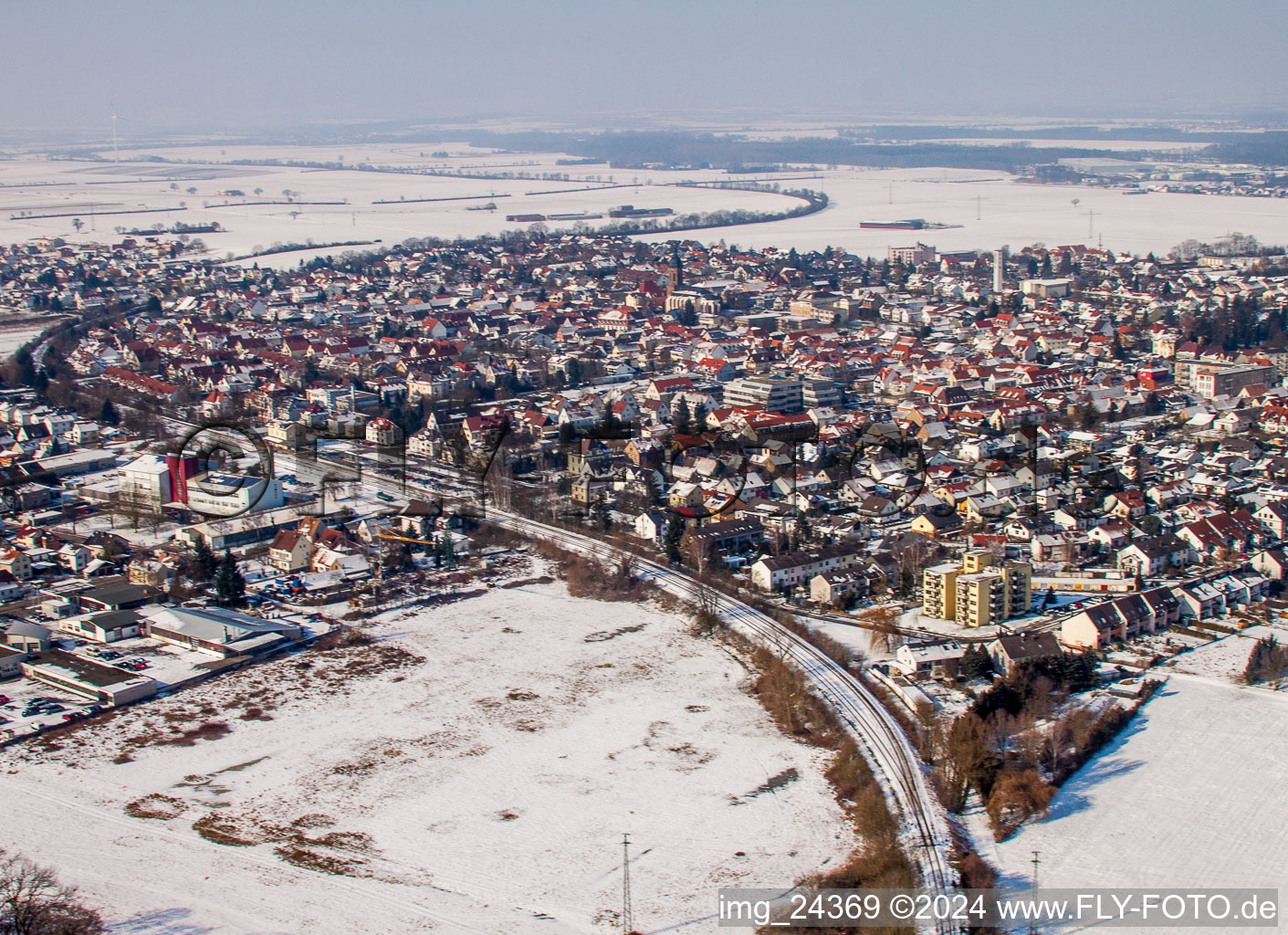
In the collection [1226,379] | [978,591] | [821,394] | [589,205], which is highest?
[589,205]

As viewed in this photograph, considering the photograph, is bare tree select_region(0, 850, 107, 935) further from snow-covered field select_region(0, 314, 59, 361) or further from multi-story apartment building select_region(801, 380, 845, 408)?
snow-covered field select_region(0, 314, 59, 361)

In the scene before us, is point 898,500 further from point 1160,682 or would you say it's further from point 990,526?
point 1160,682

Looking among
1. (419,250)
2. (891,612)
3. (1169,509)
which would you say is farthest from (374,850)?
(419,250)

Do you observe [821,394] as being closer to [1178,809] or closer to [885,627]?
[885,627]

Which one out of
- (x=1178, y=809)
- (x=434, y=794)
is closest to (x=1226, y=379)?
(x=1178, y=809)

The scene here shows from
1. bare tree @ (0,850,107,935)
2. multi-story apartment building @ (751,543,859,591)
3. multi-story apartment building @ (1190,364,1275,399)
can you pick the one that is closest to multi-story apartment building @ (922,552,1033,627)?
multi-story apartment building @ (751,543,859,591)

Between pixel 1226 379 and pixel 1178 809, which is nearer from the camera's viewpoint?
pixel 1178 809
